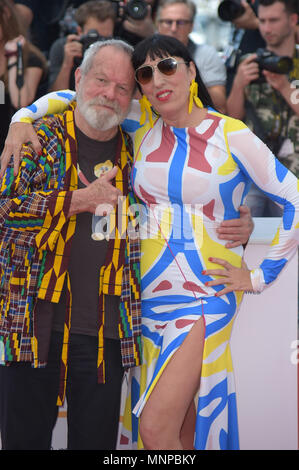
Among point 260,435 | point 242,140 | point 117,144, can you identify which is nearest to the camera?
point 242,140

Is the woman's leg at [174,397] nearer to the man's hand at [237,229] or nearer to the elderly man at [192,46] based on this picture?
the man's hand at [237,229]

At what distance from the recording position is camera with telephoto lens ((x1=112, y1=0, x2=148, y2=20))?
3742mm

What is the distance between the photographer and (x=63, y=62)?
3.80 meters

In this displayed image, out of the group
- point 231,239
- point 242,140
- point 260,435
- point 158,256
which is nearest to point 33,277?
point 158,256

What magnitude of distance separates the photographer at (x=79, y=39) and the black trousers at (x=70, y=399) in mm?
1916

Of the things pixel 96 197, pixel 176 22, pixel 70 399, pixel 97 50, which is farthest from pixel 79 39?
pixel 70 399

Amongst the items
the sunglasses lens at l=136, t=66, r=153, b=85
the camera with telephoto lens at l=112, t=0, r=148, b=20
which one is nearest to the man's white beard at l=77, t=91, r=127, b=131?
the sunglasses lens at l=136, t=66, r=153, b=85

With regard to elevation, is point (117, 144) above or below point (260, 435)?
above

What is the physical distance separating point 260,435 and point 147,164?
147 centimetres

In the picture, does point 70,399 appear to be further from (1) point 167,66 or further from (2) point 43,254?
(1) point 167,66

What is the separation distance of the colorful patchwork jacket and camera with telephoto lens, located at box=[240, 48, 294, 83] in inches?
59.2

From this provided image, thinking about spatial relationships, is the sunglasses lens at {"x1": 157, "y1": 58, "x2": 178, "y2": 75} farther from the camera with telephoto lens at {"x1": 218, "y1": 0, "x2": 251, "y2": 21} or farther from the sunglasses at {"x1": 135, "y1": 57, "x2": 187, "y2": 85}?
the camera with telephoto lens at {"x1": 218, "y1": 0, "x2": 251, "y2": 21}

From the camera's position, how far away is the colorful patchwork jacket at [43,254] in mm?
2221
